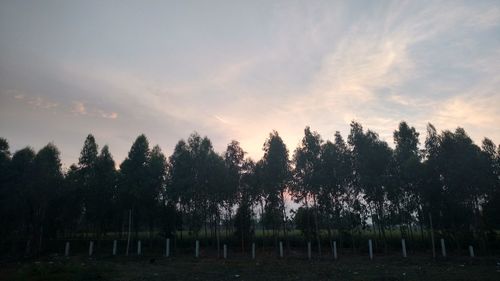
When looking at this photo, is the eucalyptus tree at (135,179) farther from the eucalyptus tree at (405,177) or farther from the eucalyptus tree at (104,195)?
the eucalyptus tree at (405,177)

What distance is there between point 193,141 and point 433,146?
88.4 feet

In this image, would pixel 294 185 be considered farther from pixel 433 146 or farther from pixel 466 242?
pixel 466 242

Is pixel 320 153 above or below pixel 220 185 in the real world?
above

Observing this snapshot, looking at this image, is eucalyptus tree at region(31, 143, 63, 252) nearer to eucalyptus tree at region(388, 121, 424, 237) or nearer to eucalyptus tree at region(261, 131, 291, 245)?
eucalyptus tree at region(261, 131, 291, 245)

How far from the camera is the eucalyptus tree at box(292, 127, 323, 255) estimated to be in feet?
116

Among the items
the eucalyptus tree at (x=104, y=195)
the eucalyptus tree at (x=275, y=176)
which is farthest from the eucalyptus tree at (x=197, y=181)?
the eucalyptus tree at (x=104, y=195)

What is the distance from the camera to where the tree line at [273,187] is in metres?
33.3

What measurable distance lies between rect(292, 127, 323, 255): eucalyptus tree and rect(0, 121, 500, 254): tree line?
0.37 feet

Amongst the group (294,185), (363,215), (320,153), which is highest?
(320,153)

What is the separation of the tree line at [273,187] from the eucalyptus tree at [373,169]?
4.4 inches

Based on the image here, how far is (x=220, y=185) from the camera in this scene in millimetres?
36500

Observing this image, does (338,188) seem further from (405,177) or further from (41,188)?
(41,188)

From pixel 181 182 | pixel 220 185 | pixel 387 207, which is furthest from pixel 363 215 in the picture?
pixel 181 182

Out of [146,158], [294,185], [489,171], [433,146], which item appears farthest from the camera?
[146,158]
